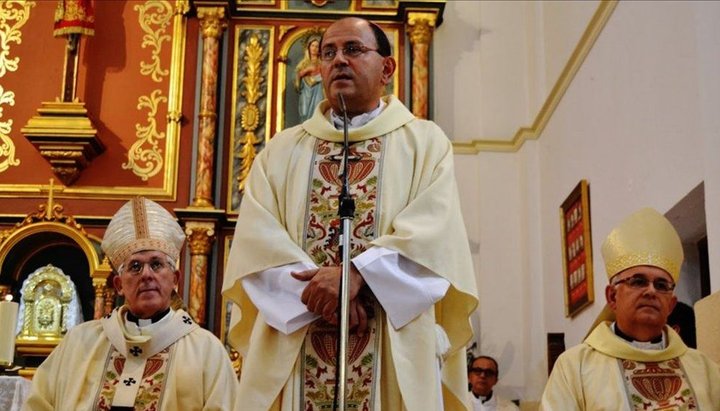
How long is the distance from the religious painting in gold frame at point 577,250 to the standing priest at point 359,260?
4445 millimetres

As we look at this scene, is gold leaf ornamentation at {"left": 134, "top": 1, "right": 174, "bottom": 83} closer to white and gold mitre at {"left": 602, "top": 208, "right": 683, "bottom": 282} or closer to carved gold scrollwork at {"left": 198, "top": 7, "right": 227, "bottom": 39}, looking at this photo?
carved gold scrollwork at {"left": 198, "top": 7, "right": 227, "bottom": 39}

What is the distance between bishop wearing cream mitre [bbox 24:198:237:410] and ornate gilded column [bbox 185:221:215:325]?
4788 mm

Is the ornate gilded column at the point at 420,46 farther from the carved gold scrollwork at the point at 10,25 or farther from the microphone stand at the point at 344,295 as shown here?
the microphone stand at the point at 344,295

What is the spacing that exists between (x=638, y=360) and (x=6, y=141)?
742 centimetres

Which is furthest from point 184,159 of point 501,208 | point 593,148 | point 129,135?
point 593,148

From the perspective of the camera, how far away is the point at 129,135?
9773mm

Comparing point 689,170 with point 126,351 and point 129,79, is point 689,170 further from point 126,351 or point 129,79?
point 129,79

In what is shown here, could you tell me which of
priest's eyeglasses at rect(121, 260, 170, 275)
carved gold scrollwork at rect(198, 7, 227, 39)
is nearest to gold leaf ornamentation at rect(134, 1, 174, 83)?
carved gold scrollwork at rect(198, 7, 227, 39)

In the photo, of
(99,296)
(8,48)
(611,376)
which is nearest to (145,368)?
(611,376)

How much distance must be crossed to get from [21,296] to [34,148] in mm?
1397

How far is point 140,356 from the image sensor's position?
4188 millimetres

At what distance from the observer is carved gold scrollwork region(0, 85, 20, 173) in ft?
31.6

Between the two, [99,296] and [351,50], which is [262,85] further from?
[351,50]

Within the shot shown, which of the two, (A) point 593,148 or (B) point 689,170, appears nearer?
(B) point 689,170
